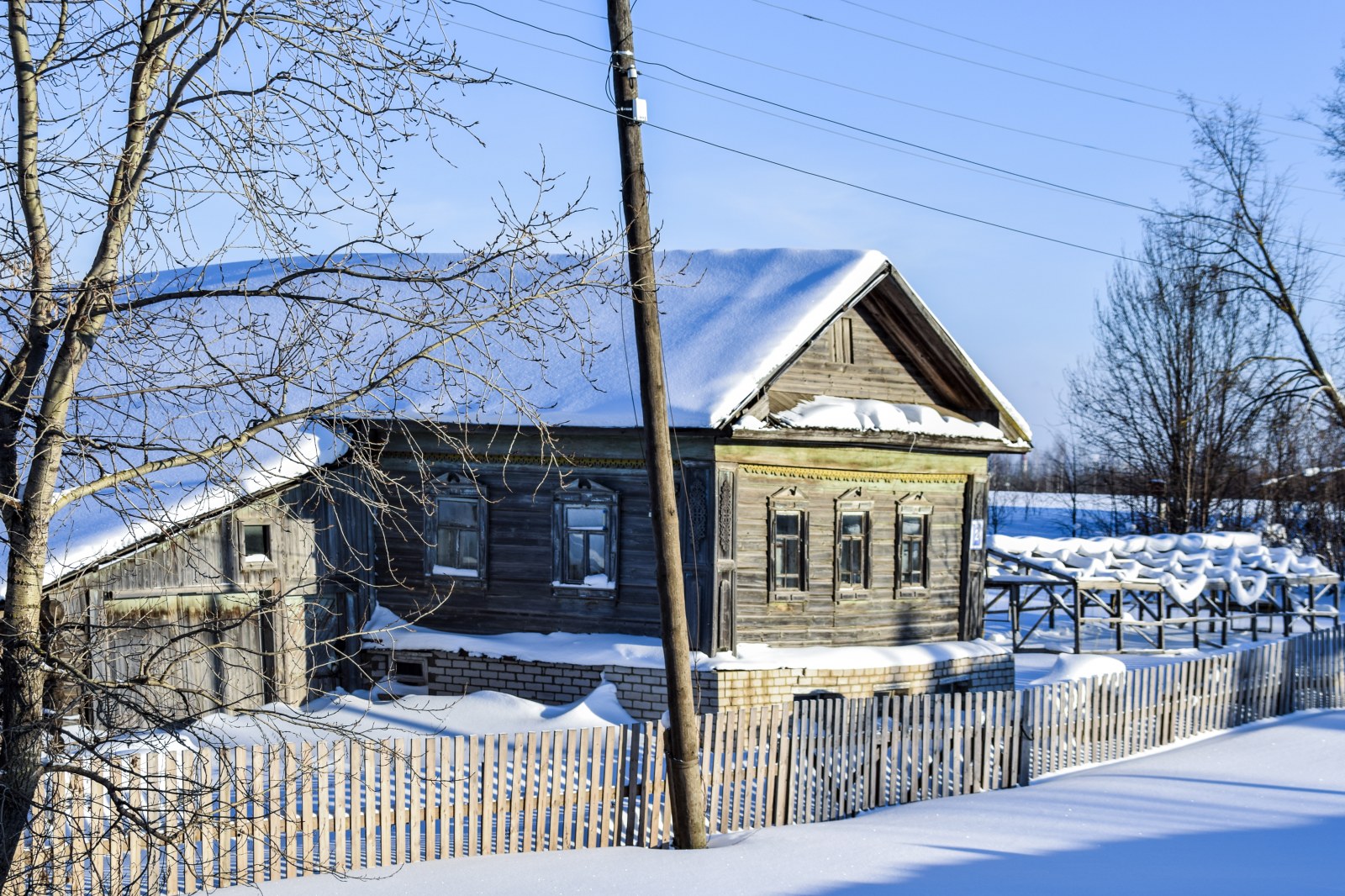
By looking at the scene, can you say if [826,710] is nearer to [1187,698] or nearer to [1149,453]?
[1187,698]

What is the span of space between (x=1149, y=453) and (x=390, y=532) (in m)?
30.3

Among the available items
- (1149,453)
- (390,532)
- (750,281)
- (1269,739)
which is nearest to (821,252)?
(750,281)

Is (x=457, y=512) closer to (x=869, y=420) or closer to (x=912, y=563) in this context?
(x=869, y=420)

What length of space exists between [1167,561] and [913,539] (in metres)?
10.8

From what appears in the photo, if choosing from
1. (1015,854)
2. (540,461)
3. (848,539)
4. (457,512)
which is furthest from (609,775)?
(848,539)

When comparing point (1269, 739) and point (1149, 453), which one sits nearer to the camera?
point (1269, 739)

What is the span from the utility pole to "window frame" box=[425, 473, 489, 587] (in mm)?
6964

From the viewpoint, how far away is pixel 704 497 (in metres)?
15.5

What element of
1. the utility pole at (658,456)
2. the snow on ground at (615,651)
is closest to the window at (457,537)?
the snow on ground at (615,651)

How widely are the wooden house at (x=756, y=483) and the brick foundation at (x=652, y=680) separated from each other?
0.53 meters

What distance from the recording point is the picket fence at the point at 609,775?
29.6 ft

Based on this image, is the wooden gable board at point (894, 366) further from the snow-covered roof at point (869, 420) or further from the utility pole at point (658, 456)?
the utility pole at point (658, 456)

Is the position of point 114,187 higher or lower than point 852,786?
higher

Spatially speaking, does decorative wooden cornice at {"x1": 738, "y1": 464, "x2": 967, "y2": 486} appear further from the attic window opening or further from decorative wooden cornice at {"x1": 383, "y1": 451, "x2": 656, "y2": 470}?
the attic window opening
